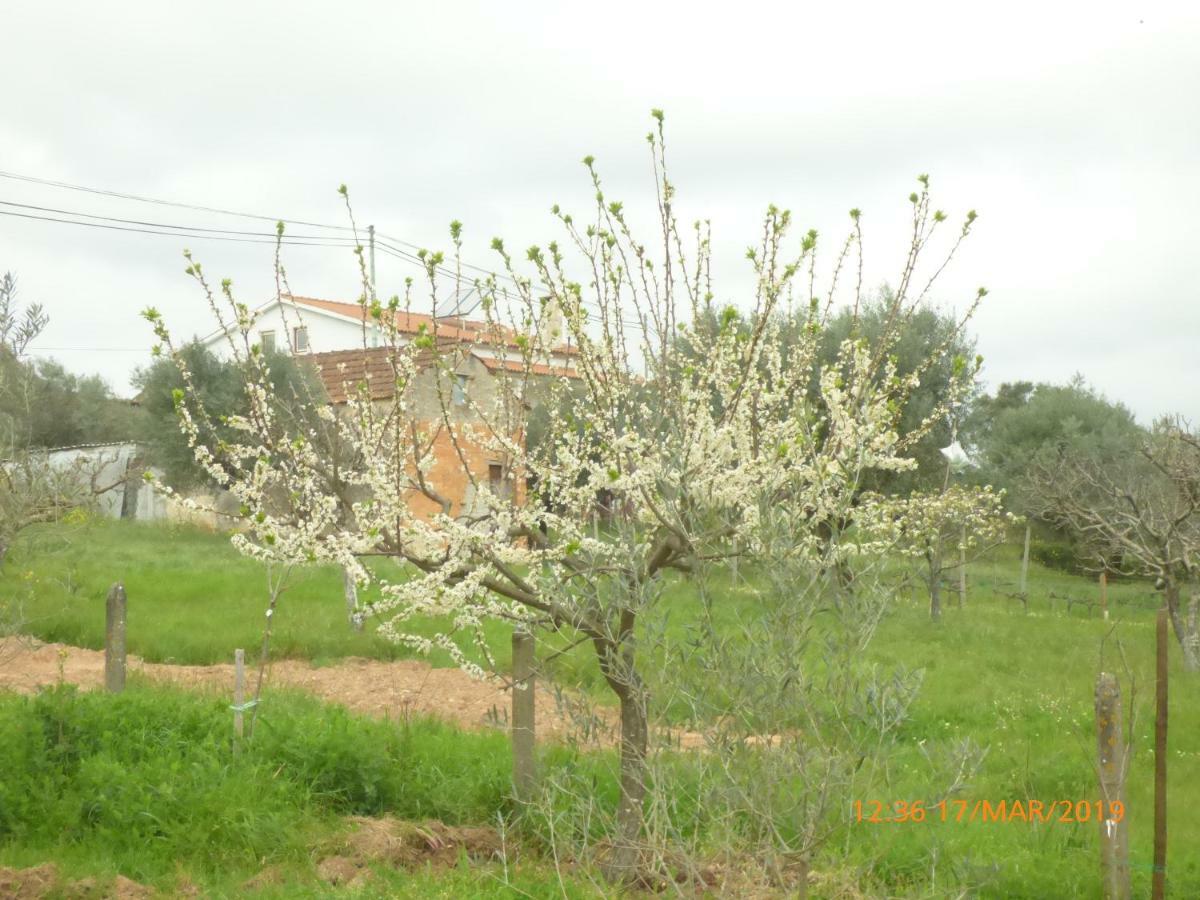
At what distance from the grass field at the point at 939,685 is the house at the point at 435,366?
191 centimetres

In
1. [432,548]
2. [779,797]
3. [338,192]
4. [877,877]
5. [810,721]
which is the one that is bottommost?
[877,877]

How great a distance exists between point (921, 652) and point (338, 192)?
35.5 feet

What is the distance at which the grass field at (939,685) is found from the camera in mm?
6613

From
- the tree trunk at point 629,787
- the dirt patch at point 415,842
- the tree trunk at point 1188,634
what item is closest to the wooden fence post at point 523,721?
the dirt patch at point 415,842

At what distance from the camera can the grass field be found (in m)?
6.61

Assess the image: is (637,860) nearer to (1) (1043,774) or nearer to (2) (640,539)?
(2) (640,539)

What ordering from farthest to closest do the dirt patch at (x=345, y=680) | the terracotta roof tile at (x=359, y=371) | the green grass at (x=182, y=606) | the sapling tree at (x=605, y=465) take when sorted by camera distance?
1. the terracotta roof tile at (x=359, y=371)
2. the green grass at (x=182, y=606)
3. the dirt patch at (x=345, y=680)
4. the sapling tree at (x=605, y=465)

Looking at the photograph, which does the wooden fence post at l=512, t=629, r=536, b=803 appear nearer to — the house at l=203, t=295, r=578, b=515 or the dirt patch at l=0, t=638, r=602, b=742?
the house at l=203, t=295, r=578, b=515

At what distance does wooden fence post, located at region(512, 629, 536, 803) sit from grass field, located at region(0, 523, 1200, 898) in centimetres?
39

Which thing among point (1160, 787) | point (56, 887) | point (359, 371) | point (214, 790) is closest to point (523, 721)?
point (214, 790)

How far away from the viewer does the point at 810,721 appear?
13.0 ft

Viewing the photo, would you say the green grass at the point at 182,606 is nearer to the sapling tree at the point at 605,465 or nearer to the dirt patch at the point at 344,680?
the dirt patch at the point at 344,680

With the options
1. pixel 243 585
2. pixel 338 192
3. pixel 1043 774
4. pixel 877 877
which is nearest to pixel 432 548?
pixel 338 192
